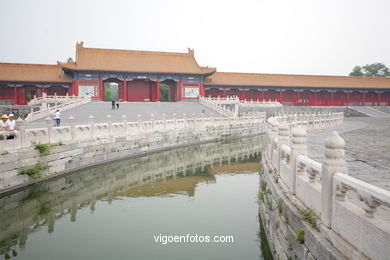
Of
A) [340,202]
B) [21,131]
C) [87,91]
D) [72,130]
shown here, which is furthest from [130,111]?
[340,202]

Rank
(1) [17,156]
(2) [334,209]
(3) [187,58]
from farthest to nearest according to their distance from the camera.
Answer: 1. (3) [187,58]
2. (1) [17,156]
3. (2) [334,209]

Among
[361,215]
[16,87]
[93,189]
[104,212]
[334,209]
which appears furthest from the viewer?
[16,87]

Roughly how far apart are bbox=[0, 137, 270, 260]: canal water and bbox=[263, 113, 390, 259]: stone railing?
9.00 ft

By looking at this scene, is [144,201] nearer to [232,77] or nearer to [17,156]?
[17,156]

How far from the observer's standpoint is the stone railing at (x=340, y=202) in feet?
10.2

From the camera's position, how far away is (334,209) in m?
3.79

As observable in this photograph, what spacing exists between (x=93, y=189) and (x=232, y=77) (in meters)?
31.7

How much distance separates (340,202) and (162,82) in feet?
117

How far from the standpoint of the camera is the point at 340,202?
3.73 metres

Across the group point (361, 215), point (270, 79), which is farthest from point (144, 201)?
point (270, 79)

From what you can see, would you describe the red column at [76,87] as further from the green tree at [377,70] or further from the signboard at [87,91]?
the green tree at [377,70]

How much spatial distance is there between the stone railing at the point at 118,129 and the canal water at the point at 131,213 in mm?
1517

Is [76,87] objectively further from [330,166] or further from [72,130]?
[330,166]

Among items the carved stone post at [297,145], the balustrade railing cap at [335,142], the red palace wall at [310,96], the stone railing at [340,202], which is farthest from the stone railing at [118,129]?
the red palace wall at [310,96]
